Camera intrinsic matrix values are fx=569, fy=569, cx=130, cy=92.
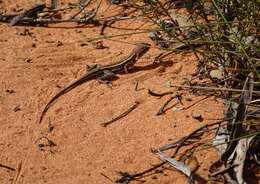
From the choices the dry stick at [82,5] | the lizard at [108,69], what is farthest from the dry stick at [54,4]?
the lizard at [108,69]

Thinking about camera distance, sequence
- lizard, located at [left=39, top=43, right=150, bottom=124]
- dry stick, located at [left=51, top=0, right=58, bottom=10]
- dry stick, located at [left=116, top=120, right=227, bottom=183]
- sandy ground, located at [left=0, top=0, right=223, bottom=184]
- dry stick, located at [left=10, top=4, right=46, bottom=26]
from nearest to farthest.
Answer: dry stick, located at [left=116, top=120, right=227, bottom=183] → sandy ground, located at [left=0, top=0, right=223, bottom=184] → lizard, located at [left=39, top=43, right=150, bottom=124] → dry stick, located at [left=10, top=4, right=46, bottom=26] → dry stick, located at [left=51, top=0, right=58, bottom=10]

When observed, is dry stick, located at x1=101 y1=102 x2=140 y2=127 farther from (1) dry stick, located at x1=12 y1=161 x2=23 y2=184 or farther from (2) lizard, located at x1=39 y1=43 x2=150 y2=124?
(1) dry stick, located at x1=12 y1=161 x2=23 y2=184

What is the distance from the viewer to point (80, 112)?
4152 mm

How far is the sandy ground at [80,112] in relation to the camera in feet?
12.0

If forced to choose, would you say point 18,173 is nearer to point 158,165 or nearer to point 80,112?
point 80,112

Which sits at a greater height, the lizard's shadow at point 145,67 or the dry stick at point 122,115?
the lizard's shadow at point 145,67

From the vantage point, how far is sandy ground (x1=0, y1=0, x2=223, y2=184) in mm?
3656

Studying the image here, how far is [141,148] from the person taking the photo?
3758mm

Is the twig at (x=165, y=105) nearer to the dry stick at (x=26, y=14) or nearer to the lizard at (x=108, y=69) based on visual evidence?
the lizard at (x=108, y=69)

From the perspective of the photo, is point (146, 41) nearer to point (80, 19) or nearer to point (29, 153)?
point (80, 19)

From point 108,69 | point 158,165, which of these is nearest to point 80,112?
point 108,69

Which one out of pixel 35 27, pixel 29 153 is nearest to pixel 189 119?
pixel 29 153

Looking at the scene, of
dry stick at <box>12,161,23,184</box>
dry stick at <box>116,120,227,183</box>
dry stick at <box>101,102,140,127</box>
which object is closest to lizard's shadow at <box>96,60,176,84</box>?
dry stick at <box>101,102,140,127</box>

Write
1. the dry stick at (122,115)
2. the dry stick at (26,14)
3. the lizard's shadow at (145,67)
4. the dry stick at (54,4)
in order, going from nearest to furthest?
the dry stick at (122,115) < the lizard's shadow at (145,67) < the dry stick at (26,14) < the dry stick at (54,4)
